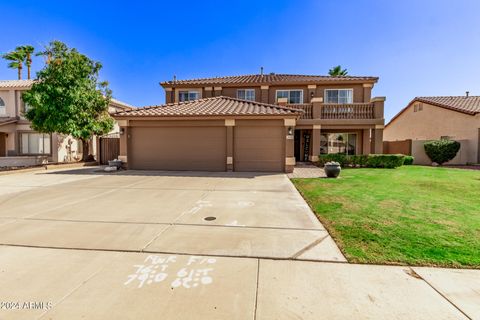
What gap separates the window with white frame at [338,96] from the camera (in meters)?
18.1

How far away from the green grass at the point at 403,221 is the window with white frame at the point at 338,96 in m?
10.9

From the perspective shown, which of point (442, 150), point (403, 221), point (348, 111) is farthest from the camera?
point (442, 150)

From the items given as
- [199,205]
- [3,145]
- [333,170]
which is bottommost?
[199,205]

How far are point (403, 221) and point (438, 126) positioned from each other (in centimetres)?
2186

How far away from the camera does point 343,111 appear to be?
1667 cm

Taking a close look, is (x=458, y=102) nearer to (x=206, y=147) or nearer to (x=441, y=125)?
(x=441, y=125)

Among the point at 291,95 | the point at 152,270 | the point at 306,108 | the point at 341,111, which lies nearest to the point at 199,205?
the point at 152,270

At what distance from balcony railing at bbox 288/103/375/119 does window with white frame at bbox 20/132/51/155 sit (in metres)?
22.1

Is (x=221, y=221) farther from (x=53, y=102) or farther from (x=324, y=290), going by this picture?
(x=53, y=102)

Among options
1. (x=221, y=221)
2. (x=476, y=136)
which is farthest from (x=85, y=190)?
(x=476, y=136)

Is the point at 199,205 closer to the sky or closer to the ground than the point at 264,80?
closer to the ground

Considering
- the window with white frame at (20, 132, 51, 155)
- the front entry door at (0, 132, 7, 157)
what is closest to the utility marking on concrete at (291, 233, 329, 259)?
the window with white frame at (20, 132, 51, 155)

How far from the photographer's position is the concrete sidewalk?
233cm

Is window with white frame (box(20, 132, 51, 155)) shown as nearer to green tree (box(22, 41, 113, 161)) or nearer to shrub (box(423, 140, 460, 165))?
green tree (box(22, 41, 113, 161))
